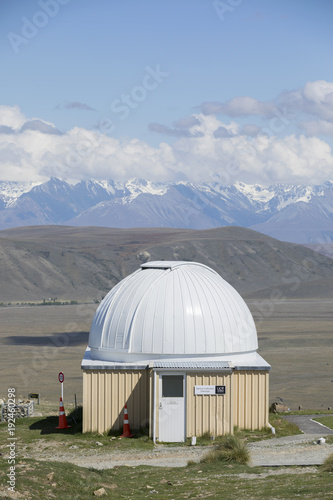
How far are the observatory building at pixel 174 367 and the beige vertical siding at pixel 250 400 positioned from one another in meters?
0.03

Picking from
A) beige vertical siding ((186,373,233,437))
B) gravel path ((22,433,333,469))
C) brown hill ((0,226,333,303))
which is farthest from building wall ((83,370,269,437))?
brown hill ((0,226,333,303))

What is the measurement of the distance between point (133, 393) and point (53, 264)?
394 ft

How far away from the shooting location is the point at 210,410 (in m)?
20.1

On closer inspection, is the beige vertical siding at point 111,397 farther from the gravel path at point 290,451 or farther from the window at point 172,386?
the gravel path at point 290,451

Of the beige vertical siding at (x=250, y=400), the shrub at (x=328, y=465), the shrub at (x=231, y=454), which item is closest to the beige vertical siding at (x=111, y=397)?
the beige vertical siding at (x=250, y=400)

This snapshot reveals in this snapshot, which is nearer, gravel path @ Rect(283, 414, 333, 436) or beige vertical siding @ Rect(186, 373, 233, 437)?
beige vertical siding @ Rect(186, 373, 233, 437)

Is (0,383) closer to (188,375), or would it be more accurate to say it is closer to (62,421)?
(62,421)

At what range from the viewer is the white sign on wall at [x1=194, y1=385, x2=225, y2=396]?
789 inches

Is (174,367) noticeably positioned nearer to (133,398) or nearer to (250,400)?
(133,398)

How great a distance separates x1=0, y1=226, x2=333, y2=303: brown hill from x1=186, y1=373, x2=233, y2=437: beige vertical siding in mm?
96219

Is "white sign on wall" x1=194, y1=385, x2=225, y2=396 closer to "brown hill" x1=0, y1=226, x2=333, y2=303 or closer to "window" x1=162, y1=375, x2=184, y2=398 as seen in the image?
"window" x1=162, y1=375, x2=184, y2=398

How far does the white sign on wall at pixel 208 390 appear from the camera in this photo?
20.0 meters

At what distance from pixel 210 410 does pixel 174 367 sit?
5.33ft

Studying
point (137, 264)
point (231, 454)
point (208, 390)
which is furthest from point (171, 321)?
point (137, 264)
